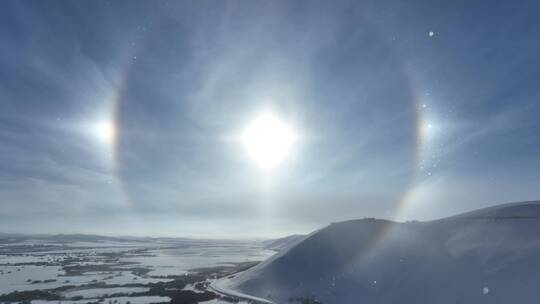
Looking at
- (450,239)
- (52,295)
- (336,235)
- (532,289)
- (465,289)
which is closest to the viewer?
(532,289)

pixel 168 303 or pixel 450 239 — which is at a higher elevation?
pixel 450 239

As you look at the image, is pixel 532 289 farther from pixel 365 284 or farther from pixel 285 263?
pixel 285 263

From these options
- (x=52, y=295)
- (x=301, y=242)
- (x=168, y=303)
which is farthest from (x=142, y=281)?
(x=301, y=242)

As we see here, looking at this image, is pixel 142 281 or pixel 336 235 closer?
pixel 142 281

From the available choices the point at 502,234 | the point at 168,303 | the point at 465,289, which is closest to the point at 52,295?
the point at 168,303

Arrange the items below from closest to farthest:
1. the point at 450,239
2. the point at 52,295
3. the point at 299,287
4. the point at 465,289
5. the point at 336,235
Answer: the point at 465,289, the point at 52,295, the point at 299,287, the point at 450,239, the point at 336,235

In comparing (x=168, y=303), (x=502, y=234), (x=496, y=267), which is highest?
(x=502, y=234)
